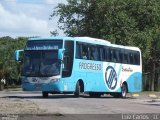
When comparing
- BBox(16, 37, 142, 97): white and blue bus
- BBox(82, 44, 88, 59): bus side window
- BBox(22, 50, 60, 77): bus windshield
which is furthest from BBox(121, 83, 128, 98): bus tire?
BBox(22, 50, 60, 77): bus windshield

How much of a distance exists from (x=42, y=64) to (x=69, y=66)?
5.29 ft

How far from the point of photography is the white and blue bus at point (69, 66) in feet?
98.3

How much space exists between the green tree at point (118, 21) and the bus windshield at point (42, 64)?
19771mm

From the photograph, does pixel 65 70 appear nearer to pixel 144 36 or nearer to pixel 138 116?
pixel 138 116

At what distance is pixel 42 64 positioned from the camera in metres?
30.0

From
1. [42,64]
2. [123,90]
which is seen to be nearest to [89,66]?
[42,64]

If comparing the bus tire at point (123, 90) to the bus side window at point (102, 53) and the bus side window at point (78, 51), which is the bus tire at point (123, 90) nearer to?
the bus side window at point (102, 53)

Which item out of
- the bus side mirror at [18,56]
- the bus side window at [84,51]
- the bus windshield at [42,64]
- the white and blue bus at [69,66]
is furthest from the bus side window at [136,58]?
the bus windshield at [42,64]

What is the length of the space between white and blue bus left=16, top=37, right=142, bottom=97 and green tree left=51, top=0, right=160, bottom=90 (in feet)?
48.9

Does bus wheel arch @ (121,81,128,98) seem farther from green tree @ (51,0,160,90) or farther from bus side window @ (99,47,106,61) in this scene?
green tree @ (51,0,160,90)

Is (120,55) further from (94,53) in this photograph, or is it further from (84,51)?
(84,51)

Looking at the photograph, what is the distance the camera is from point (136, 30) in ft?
172

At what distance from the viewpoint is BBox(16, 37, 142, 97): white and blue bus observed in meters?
30.0

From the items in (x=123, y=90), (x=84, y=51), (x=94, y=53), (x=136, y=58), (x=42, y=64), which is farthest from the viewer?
(x=136, y=58)
